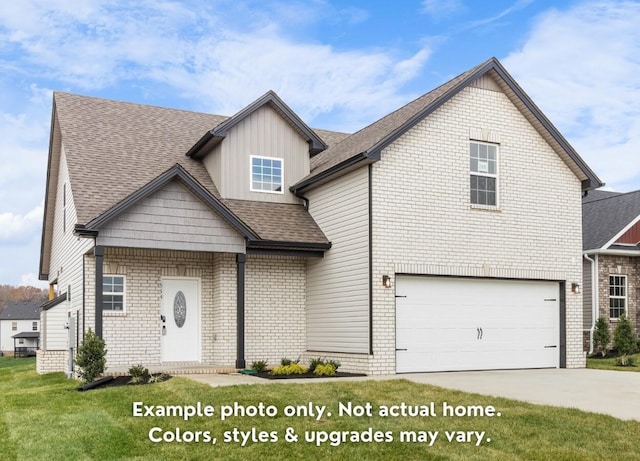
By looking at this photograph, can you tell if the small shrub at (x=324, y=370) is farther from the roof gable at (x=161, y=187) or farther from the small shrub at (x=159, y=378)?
the roof gable at (x=161, y=187)

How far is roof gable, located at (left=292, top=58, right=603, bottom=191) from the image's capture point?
56.4 ft

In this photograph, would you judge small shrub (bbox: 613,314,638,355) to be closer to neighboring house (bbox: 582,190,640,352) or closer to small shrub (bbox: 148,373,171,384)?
neighboring house (bbox: 582,190,640,352)

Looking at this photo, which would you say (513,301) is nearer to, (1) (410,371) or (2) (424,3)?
(1) (410,371)

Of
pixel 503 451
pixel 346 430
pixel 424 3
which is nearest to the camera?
pixel 503 451

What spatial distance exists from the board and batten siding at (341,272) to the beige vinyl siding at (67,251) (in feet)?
18.7

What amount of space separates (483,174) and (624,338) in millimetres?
9817

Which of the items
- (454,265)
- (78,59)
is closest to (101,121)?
(78,59)

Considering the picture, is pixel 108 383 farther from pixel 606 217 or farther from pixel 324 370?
pixel 606 217

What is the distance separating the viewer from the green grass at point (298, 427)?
8.90 metres

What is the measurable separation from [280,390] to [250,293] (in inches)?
250

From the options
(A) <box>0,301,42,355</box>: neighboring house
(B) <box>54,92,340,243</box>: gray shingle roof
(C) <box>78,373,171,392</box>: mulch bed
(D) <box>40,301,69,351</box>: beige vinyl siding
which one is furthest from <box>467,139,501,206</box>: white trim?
(A) <box>0,301,42,355</box>: neighboring house

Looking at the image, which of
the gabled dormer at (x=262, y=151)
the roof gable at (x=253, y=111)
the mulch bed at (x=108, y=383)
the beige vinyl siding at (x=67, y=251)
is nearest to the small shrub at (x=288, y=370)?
the mulch bed at (x=108, y=383)

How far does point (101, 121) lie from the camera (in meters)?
22.1

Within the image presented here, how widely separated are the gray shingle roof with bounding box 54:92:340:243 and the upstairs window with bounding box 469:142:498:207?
3.98 m
